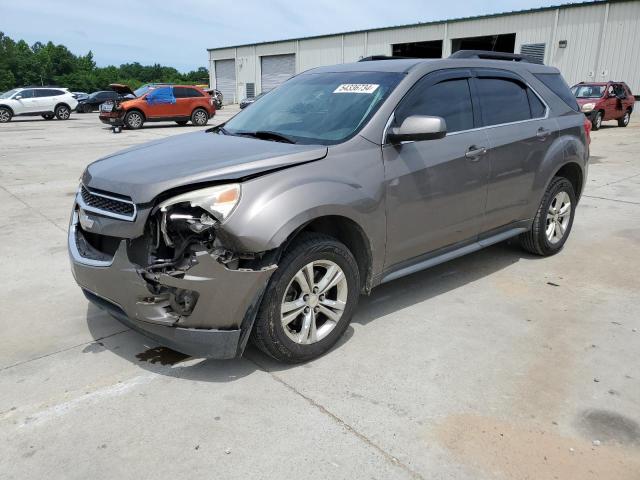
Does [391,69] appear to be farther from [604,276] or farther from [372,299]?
[604,276]

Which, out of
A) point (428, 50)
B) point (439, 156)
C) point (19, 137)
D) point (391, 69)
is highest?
point (428, 50)

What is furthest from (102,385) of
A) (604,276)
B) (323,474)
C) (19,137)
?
(19,137)

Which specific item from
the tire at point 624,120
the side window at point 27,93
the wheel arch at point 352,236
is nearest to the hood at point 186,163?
the wheel arch at point 352,236

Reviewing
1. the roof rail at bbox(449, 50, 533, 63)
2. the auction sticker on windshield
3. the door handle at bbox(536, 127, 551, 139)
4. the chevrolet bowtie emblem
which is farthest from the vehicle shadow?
the roof rail at bbox(449, 50, 533, 63)

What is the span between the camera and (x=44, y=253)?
5461 mm

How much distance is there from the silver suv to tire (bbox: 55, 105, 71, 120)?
2620cm

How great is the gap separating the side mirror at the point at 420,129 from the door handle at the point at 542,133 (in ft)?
5.67

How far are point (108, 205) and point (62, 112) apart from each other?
27507 millimetres

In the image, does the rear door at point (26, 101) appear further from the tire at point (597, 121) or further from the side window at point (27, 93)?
the tire at point (597, 121)

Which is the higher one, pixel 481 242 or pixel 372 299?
pixel 481 242

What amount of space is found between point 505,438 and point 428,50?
128 feet

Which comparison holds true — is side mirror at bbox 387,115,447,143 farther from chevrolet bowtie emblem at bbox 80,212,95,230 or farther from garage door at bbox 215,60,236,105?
garage door at bbox 215,60,236,105

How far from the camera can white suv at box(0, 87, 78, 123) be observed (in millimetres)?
25547

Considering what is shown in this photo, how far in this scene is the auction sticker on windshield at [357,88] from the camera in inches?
150
